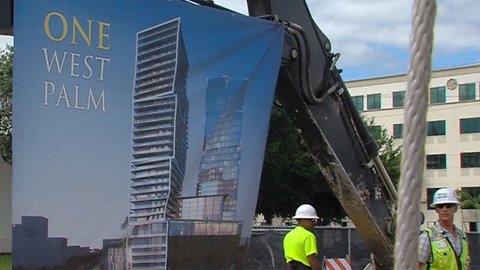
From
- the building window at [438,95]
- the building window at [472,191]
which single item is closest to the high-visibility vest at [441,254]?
the building window at [472,191]

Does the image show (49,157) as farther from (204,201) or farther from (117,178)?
(204,201)

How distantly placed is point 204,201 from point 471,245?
32.6 ft

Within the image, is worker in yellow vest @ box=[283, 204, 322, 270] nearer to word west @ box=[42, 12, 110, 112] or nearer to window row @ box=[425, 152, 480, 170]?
word west @ box=[42, 12, 110, 112]

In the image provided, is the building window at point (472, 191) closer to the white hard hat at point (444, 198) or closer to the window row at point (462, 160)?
the window row at point (462, 160)

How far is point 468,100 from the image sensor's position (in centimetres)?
5847

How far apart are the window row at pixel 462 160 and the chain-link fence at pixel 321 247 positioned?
4405 centimetres

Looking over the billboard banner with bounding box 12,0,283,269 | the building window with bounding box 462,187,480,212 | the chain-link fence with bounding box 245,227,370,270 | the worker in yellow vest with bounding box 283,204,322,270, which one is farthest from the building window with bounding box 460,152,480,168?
the billboard banner with bounding box 12,0,283,269

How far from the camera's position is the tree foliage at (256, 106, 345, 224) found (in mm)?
27328

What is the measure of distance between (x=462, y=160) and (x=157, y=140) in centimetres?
5548

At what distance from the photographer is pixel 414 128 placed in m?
1.49

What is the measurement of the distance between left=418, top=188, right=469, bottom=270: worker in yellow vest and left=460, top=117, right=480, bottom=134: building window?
182ft

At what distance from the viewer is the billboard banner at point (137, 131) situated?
5.08 metres

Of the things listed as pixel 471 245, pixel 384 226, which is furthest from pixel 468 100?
pixel 384 226

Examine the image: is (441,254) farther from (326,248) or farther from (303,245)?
(326,248)
